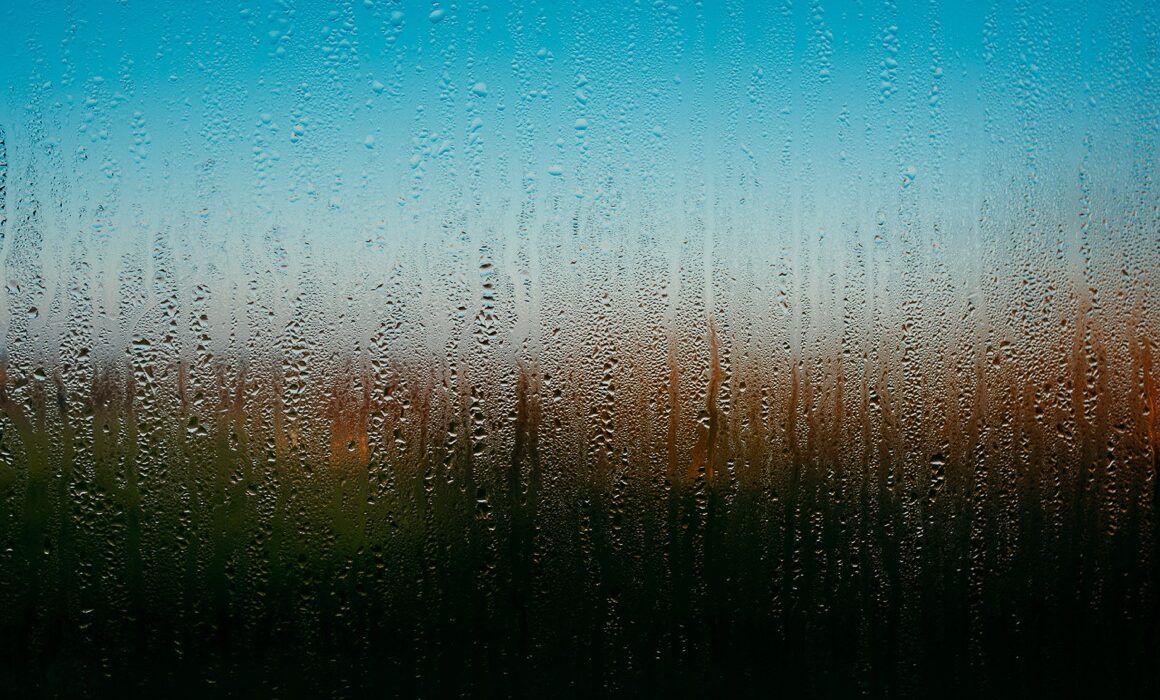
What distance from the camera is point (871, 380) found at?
1.04 metres

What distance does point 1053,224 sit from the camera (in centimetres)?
109

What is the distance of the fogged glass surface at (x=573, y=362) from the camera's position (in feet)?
3.16

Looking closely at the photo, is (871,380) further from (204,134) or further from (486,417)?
(204,134)

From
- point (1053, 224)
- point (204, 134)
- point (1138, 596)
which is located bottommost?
point (1138, 596)

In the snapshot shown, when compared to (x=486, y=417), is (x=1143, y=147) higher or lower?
higher

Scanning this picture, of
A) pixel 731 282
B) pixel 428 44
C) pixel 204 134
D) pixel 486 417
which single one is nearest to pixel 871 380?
pixel 731 282

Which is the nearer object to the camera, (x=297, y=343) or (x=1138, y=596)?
(x=297, y=343)

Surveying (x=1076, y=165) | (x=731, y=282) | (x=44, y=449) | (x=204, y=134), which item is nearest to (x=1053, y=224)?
(x=1076, y=165)

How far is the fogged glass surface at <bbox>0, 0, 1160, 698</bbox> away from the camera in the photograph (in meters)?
0.96

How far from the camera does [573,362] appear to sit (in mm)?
1009

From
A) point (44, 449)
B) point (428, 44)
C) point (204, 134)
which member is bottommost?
point (44, 449)

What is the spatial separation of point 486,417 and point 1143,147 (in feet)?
3.23

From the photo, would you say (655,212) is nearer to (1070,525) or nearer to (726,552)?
(726,552)

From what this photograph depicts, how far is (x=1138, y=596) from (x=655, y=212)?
33.8 inches
